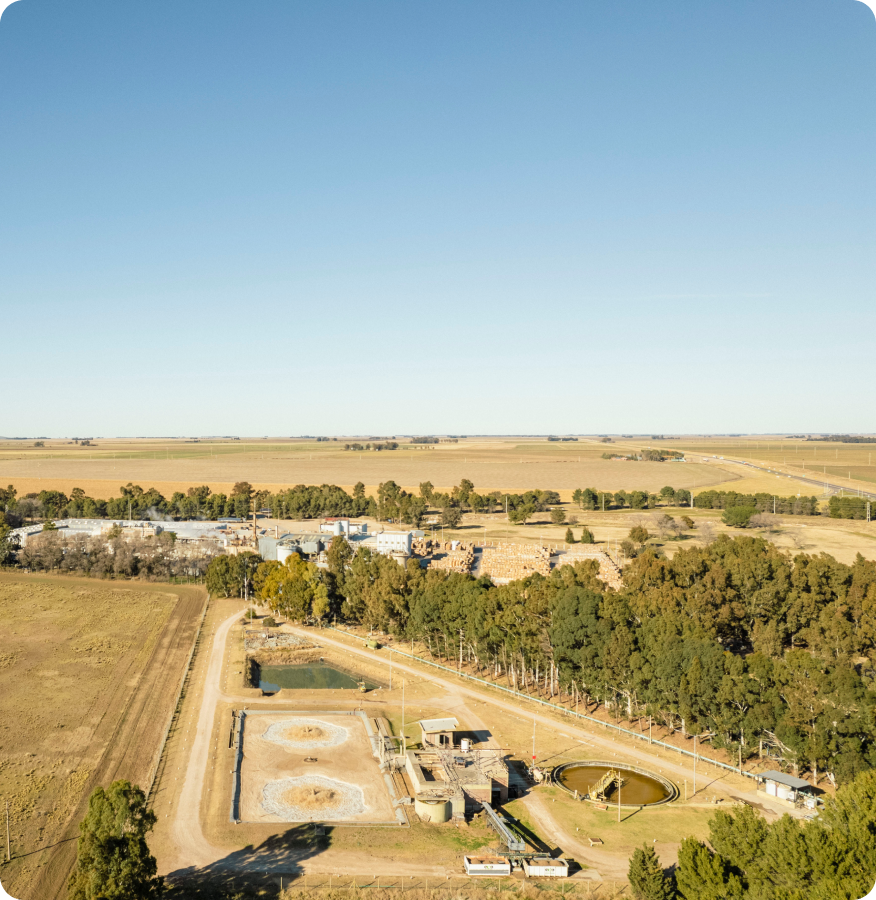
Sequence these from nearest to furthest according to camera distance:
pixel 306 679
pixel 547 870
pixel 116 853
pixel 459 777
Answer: pixel 116 853 → pixel 547 870 → pixel 459 777 → pixel 306 679

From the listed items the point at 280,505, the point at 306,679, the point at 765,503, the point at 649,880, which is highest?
the point at 765,503

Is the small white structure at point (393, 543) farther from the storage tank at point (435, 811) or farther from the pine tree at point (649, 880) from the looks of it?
the pine tree at point (649, 880)

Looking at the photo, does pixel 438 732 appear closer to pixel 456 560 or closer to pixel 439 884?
pixel 439 884

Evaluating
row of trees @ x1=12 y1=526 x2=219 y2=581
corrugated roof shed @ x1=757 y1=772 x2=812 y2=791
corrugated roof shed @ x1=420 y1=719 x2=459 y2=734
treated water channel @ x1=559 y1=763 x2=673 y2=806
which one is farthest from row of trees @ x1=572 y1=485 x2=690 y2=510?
corrugated roof shed @ x1=757 y1=772 x2=812 y2=791

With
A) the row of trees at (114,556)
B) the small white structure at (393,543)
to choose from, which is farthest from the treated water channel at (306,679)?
the row of trees at (114,556)

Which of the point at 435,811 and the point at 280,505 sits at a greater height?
the point at 280,505

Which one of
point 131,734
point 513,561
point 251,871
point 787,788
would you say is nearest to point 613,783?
point 787,788
